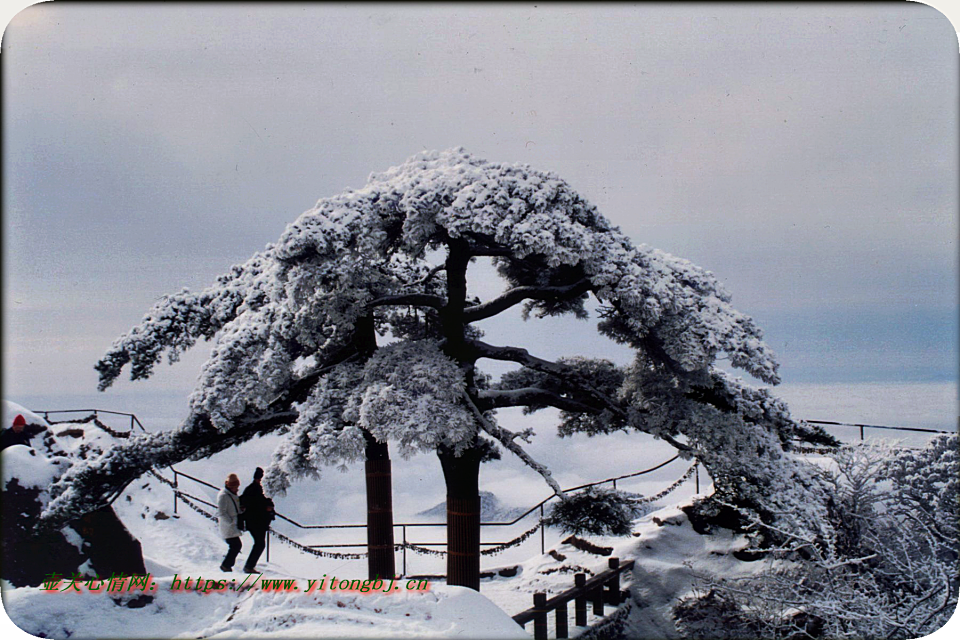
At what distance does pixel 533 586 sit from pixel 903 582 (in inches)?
207

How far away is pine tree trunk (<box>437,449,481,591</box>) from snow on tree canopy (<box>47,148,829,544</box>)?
1.18 feet

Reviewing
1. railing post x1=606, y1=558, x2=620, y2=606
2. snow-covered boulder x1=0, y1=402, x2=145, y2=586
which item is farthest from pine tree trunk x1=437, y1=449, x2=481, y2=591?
snow-covered boulder x1=0, y1=402, x2=145, y2=586

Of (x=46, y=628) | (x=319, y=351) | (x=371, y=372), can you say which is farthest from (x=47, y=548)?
(x=371, y=372)

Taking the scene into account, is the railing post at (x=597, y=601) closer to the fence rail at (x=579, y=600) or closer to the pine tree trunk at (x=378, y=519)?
the fence rail at (x=579, y=600)

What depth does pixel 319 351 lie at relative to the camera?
10898mm

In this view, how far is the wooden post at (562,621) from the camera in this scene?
9.71m

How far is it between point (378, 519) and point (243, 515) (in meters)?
1.82

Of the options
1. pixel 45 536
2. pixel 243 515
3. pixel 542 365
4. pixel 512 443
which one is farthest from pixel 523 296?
pixel 45 536

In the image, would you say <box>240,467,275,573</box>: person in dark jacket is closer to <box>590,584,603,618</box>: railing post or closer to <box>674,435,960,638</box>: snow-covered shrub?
<box>590,584,603,618</box>: railing post

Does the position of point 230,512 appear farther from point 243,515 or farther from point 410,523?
point 410,523

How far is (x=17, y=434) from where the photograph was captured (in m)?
12.4

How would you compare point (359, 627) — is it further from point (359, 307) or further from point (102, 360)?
point (102, 360)

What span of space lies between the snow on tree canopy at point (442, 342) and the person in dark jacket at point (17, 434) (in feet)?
7.53

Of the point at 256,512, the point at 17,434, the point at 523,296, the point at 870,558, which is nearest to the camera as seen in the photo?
the point at 870,558
